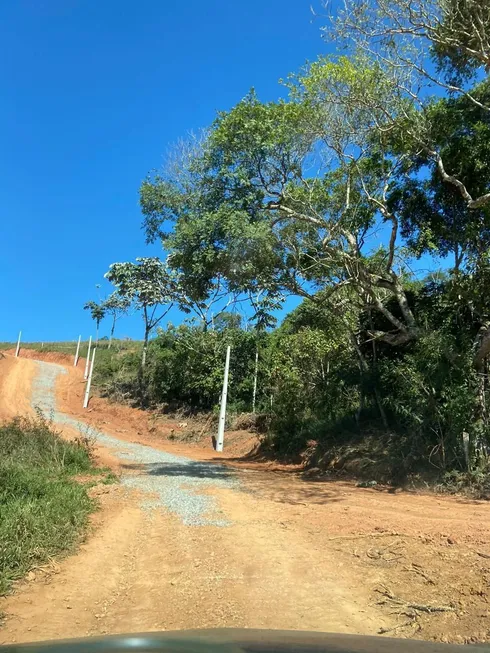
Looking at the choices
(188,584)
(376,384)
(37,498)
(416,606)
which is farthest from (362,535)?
(376,384)

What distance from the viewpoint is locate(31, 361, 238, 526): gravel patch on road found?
9773 millimetres

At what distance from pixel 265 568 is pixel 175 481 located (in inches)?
271

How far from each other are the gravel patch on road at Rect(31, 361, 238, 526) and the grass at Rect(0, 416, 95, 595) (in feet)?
4.53

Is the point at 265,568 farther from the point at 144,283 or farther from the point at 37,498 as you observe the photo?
the point at 144,283

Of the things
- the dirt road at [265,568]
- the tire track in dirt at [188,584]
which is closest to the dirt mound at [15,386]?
the dirt road at [265,568]

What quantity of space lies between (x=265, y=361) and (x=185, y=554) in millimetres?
22073

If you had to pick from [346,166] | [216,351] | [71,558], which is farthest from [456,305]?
[216,351]

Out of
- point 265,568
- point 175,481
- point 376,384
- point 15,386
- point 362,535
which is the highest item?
point 15,386

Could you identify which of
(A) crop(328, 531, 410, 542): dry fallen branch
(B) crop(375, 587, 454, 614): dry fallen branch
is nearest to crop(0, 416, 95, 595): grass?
(A) crop(328, 531, 410, 542): dry fallen branch

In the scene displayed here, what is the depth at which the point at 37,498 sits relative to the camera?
9156 millimetres

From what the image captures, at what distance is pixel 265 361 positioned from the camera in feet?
95.8

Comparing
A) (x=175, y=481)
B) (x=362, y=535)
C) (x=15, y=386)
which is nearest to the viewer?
(x=362, y=535)

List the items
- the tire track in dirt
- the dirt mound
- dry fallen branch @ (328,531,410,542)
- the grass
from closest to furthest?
the tire track in dirt → the grass → dry fallen branch @ (328,531,410,542) → the dirt mound

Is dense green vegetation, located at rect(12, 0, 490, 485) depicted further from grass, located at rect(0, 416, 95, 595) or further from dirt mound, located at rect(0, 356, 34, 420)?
dirt mound, located at rect(0, 356, 34, 420)
